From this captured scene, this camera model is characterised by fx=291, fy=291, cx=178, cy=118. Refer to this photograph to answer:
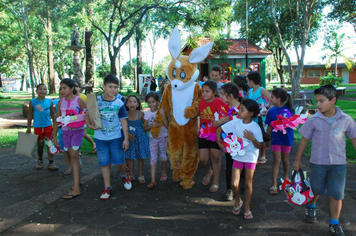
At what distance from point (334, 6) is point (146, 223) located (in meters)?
18.0

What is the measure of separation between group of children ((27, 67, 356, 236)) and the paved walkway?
0.17 m

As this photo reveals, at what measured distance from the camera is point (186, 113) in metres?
4.09

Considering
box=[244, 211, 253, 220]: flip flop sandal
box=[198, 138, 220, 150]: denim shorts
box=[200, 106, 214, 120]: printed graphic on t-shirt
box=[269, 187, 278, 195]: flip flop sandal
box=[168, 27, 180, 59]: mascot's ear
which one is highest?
box=[168, 27, 180, 59]: mascot's ear

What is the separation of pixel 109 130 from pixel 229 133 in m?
1.59

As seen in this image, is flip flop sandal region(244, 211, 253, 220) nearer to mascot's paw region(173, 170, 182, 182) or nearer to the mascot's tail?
mascot's paw region(173, 170, 182, 182)

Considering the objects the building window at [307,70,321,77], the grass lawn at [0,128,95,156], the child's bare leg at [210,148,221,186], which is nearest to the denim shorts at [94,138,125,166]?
the child's bare leg at [210,148,221,186]

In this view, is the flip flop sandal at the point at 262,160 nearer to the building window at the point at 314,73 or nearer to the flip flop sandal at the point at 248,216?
the flip flop sandal at the point at 248,216

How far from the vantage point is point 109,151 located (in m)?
4.02

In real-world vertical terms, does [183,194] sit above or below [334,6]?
below

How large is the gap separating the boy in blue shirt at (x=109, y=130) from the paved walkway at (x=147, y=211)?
45cm

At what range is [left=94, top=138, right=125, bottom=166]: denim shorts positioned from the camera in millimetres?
3938

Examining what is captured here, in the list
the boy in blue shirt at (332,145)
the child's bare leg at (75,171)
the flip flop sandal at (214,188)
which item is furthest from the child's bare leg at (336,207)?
the child's bare leg at (75,171)

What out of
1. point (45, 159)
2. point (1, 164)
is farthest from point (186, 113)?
point (1, 164)

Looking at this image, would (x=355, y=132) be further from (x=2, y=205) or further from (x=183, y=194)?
(x=2, y=205)
